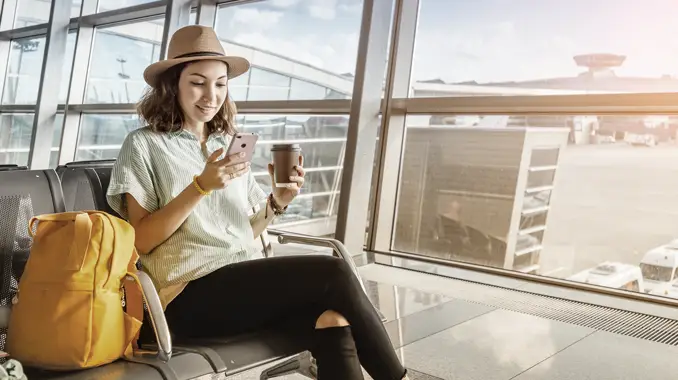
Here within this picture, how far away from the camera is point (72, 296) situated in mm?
1321

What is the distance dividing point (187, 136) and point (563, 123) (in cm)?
288

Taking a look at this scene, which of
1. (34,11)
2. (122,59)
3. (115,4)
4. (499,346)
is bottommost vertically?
(499,346)

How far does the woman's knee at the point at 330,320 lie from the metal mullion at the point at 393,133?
9.93 feet

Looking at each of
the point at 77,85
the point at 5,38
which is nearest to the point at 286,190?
the point at 77,85

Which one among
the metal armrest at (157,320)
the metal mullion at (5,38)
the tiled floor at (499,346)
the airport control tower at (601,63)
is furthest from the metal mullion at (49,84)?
the metal armrest at (157,320)

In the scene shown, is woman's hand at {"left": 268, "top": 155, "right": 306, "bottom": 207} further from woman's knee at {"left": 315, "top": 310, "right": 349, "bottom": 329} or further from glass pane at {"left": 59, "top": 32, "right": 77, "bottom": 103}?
glass pane at {"left": 59, "top": 32, "right": 77, "bottom": 103}

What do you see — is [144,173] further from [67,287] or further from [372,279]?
[372,279]

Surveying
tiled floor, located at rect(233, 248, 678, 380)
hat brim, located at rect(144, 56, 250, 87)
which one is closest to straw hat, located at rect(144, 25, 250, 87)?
hat brim, located at rect(144, 56, 250, 87)

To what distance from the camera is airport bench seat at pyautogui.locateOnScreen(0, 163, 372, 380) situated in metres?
1.38

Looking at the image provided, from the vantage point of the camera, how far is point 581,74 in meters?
3.92

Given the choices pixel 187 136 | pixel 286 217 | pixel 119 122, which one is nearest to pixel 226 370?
pixel 187 136

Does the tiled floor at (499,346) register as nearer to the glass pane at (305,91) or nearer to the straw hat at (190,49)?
the straw hat at (190,49)

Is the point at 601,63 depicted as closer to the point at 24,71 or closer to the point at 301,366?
the point at 301,366

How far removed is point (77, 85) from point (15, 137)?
5.46 ft
